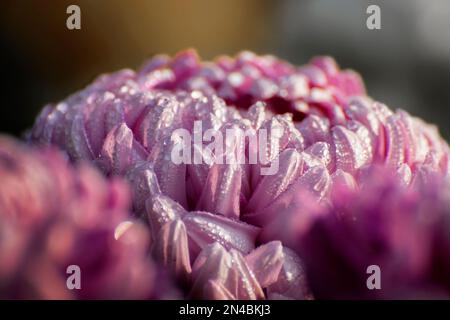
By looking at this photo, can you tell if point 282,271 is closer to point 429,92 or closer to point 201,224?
point 201,224

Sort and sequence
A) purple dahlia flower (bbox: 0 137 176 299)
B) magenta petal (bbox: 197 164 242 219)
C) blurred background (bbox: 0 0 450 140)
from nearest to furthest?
purple dahlia flower (bbox: 0 137 176 299)
magenta petal (bbox: 197 164 242 219)
blurred background (bbox: 0 0 450 140)

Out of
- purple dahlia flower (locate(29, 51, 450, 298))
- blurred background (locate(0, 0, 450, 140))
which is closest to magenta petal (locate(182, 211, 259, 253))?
purple dahlia flower (locate(29, 51, 450, 298))

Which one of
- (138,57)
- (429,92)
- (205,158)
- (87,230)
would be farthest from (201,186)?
(429,92)

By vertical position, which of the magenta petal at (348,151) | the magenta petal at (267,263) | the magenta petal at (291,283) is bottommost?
the magenta petal at (291,283)

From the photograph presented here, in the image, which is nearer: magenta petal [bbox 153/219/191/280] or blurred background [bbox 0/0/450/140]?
magenta petal [bbox 153/219/191/280]

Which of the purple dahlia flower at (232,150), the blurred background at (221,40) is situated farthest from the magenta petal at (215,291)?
the blurred background at (221,40)

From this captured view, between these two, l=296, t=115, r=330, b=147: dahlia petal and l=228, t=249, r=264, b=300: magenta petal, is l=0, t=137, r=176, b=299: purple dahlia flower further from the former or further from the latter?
l=296, t=115, r=330, b=147: dahlia petal

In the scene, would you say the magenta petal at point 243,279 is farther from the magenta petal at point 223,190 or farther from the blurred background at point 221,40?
the blurred background at point 221,40
